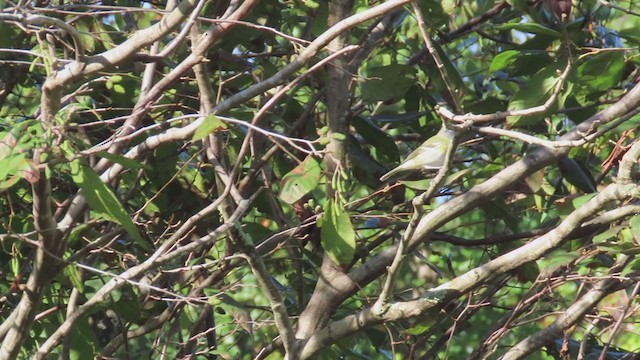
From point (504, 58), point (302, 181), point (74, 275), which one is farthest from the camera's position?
point (504, 58)

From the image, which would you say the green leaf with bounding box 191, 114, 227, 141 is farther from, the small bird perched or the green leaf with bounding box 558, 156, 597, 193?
the green leaf with bounding box 558, 156, 597, 193

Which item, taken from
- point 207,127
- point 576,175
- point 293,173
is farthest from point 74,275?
point 576,175

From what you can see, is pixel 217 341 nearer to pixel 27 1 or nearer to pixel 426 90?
pixel 426 90

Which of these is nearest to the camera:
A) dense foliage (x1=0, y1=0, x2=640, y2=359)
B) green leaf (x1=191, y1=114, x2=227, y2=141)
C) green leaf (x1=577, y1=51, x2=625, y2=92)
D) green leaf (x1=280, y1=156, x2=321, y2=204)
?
green leaf (x1=191, y1=114, x2=227, y2=141)

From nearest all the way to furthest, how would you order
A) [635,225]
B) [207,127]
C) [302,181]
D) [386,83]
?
[207,127] → [635,225] → [302,181] → [386,83]

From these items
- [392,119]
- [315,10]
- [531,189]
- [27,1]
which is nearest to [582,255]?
[531,189]

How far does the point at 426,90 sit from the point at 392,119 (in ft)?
0.92

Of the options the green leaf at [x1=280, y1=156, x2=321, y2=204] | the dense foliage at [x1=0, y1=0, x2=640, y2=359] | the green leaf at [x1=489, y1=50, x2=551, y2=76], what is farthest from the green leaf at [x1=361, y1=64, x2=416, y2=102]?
the green leaf at [x1=280, y1=156, x2=321, y2=204]

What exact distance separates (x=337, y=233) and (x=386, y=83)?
0.59 m

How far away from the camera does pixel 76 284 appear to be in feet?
8.13

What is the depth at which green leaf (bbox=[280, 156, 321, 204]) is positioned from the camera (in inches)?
92.3

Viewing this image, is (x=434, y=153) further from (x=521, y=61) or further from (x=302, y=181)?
(x=521, y=61)

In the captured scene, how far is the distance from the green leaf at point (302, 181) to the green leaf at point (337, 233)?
0.21 feet

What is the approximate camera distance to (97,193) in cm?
189
